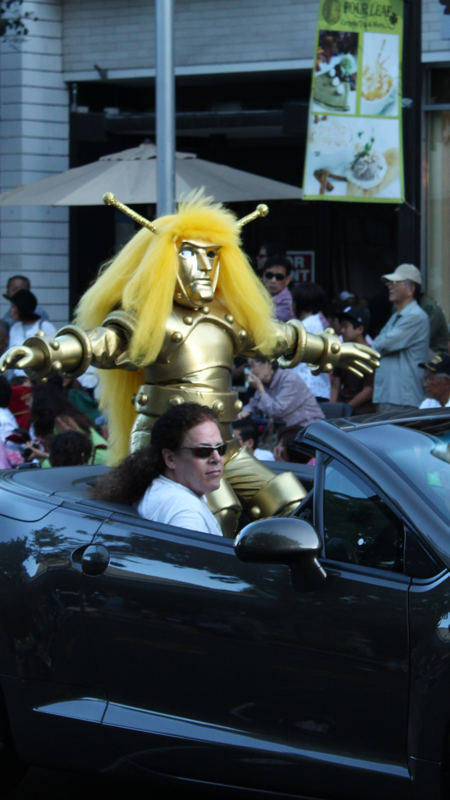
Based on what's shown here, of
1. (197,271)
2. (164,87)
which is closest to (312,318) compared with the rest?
(164,87)

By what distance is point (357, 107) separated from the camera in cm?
765

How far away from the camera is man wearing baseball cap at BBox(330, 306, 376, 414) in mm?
7906

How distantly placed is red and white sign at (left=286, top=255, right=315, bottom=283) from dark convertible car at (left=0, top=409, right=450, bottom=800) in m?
8.68

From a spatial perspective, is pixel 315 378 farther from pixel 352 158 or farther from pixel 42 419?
pixel 42 419

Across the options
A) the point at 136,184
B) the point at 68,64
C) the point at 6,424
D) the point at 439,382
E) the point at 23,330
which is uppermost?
the point at 68,64

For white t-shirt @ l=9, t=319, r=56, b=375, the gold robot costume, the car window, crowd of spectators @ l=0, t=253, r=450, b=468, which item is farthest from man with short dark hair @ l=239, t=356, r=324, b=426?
the car window

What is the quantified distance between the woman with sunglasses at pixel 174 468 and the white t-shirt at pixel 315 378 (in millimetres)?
4192

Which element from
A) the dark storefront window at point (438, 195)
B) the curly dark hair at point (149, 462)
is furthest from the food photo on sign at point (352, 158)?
the curly dark hair at point (149, 462)

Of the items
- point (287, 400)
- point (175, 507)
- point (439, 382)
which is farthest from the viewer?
point (287, 400)

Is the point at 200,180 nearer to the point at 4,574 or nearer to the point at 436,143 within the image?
the point at 436,143

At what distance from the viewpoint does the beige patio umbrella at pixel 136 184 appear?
855 cm

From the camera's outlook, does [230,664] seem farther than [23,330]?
No

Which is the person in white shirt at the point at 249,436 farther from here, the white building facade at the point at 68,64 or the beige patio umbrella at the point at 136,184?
the white building facade at the point at 68,64

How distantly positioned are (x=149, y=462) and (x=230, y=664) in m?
0.99
